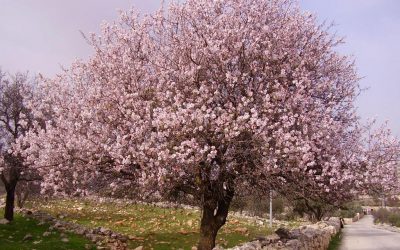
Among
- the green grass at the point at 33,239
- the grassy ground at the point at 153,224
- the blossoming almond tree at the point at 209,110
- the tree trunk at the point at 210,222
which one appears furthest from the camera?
the grassy ground at the point at 153,224

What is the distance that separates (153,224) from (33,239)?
9150mm

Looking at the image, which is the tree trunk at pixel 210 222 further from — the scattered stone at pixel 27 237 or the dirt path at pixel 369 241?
the dirt path at pixel 369 241

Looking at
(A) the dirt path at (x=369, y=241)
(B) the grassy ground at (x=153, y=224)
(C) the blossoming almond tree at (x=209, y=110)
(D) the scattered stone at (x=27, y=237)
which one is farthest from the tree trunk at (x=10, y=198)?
(A) the dirt path at (x=369, y=241)

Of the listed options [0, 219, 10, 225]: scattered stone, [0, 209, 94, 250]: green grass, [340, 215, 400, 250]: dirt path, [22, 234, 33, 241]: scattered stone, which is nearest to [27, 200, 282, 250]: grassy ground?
[0, 209, 94, 250]: green grass

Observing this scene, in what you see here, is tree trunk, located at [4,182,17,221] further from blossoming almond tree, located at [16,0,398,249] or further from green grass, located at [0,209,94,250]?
blossoming almond tree, located at [16,0,398,249]

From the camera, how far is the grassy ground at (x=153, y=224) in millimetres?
22211

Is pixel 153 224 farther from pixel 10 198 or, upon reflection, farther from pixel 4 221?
pixel 4 221

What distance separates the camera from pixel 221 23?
12.4 meters

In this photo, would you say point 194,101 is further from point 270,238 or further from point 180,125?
point 270,238

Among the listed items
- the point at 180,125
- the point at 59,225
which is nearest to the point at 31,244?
the point at 59,225

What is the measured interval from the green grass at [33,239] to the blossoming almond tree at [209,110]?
23.2 feet

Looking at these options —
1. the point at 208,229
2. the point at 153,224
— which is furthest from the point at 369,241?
the point at 208,229

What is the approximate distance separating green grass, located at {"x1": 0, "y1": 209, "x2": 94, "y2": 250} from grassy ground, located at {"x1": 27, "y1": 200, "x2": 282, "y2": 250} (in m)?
2.58

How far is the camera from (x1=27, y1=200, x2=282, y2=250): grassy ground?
2221cm
